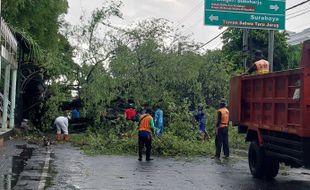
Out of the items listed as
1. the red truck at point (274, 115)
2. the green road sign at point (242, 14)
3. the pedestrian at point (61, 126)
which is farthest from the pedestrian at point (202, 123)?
the red truck at point (274, 115)

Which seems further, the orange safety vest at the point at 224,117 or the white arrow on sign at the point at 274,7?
A: the white arrow on sign at the point at 274,7

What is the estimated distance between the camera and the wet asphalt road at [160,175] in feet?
36.6

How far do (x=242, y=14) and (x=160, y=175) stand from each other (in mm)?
11368

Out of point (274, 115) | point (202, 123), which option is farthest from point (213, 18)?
point (274, 115)

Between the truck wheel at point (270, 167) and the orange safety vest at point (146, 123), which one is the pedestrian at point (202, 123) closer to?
the orange safety vest at point (146, 123)

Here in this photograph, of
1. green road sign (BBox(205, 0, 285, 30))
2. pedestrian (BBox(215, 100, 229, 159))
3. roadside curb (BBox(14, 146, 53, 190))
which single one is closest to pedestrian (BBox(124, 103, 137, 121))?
green road sign (BBox(205, 0, 285, 30))

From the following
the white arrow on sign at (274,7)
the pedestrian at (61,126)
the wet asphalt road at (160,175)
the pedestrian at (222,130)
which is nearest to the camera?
the wet asphalt road at (160,175)

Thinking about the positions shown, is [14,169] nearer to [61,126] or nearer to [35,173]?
[35,173]

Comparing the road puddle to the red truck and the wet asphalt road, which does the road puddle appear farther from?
the red truck

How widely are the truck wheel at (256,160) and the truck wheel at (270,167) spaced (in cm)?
9

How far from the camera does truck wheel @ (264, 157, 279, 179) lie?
40.7ft

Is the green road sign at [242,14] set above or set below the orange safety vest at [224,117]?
above

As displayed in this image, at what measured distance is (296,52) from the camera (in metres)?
37.0

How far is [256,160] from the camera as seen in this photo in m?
12.8
